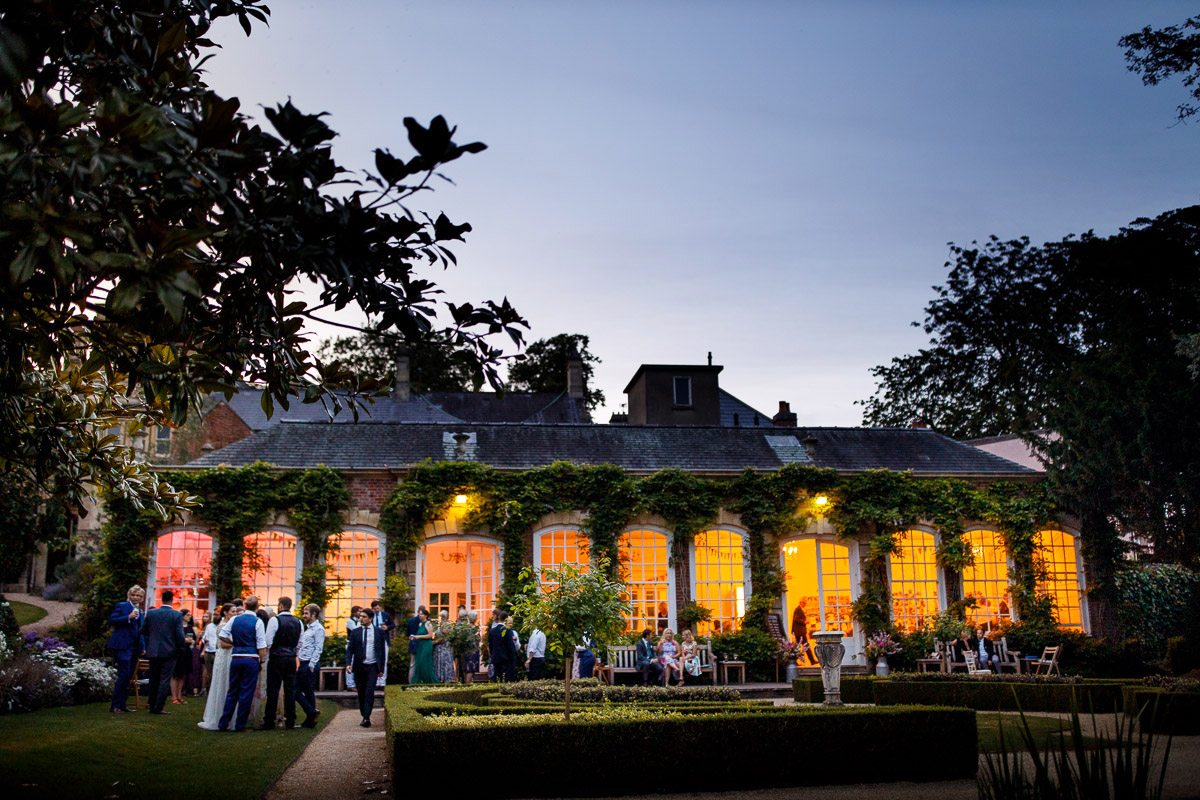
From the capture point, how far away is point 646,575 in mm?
17859

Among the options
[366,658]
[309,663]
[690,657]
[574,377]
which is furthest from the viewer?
[574,377]

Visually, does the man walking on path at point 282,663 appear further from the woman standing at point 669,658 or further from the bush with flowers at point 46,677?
the woman standing at point 669,658

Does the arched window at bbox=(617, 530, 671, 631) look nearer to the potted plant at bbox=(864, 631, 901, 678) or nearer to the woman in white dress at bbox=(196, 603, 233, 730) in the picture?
the potted plant at bbox=(864, 631, 901, 678)

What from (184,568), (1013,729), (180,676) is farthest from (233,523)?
(1013,729)

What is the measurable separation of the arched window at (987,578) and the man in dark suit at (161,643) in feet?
46.8

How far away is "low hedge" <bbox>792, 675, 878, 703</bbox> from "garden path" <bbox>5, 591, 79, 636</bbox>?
15.5 m

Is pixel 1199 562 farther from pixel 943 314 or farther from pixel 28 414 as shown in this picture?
pixel 28 414

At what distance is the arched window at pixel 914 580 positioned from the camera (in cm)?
1811

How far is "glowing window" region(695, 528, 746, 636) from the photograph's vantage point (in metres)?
17.8

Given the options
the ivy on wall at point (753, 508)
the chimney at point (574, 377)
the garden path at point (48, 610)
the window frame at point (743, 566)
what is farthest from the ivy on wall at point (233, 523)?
the chimney at point (574, 377)

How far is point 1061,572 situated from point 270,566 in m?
15.5

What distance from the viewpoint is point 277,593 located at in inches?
666

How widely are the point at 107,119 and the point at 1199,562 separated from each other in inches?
794

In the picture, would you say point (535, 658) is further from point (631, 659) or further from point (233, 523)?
point (233, 523)
